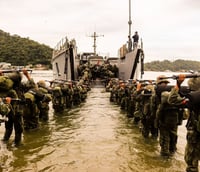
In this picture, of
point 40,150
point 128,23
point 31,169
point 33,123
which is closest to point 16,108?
point 40,150

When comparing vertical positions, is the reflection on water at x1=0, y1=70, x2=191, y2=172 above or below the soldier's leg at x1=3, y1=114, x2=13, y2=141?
below

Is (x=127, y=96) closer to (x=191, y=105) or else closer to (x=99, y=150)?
(x=99, y=150)

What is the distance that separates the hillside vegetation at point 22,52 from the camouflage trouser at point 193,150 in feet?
197

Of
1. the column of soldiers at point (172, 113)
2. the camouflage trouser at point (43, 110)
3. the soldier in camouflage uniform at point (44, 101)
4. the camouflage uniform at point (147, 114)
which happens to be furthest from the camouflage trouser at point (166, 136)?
the camouflage trouser at point (43, 110)

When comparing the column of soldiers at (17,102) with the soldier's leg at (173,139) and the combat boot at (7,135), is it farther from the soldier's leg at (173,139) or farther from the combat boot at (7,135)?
the soldier's leg at (173,139)

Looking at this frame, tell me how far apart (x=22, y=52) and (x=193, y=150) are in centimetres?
7023

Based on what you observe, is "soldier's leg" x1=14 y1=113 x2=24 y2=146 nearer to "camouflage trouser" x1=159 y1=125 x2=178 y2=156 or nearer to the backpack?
the backpack

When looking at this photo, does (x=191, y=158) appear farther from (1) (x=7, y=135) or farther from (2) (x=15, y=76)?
(1) (x=7, y=135)

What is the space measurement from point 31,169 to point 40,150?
1411 mm

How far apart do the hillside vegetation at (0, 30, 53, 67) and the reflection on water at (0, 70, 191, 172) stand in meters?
55.0

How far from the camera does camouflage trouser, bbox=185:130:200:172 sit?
5272 mm

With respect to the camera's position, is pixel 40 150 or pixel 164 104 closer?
pixel 164 104

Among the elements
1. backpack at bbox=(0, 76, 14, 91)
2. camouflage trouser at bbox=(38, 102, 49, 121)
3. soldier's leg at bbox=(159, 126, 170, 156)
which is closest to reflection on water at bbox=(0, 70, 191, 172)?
soldier's leg at bbox=(159, 126, 170, 156)

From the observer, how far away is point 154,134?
892cm
